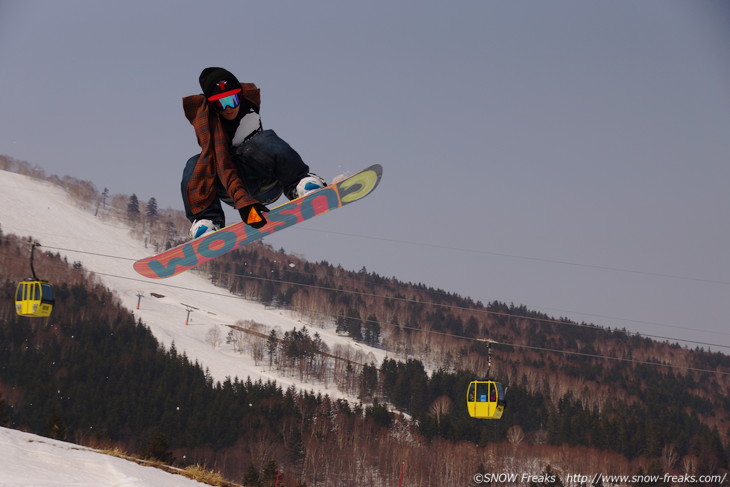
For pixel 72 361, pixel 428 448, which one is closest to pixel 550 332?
pixel 428 448

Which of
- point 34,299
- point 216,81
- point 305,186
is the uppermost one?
point 216,81

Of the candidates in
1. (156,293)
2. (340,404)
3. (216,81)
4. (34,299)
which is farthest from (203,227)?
(156,293)

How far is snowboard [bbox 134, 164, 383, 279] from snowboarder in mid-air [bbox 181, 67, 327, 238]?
180 mm

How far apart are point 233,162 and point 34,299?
1738 cm

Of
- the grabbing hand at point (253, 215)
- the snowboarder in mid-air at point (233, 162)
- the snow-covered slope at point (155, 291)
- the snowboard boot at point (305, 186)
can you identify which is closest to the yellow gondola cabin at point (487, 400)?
the snowboard boot at point (305, 186)

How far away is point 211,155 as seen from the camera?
7266 millimetres

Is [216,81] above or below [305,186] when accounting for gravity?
above

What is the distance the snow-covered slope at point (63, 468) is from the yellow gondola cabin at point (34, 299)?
10.7 metres

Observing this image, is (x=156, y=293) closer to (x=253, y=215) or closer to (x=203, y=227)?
(x=203, y=227)

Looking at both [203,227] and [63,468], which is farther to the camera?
[63,468]

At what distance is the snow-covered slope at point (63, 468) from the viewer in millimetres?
9500

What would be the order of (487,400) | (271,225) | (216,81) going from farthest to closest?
(487,400)
(271,225)
(216,81)

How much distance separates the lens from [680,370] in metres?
163

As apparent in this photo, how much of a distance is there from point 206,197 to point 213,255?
4.60ft
